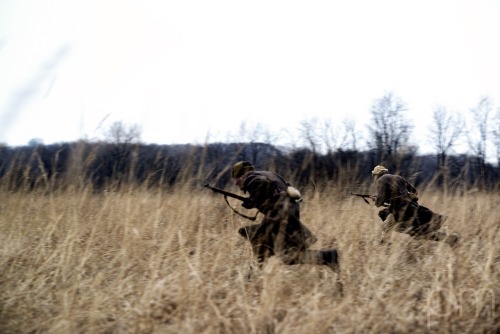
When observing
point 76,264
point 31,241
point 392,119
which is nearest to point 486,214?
point 76,264

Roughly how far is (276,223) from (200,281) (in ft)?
2.79

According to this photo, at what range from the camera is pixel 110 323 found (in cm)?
233

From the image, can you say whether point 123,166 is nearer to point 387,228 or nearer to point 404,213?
point 387,228

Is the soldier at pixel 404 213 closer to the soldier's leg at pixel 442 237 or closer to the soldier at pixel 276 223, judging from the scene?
the soldier's leg at pixel 442 237

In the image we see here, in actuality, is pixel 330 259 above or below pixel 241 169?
below

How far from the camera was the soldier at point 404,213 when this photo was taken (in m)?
4.35

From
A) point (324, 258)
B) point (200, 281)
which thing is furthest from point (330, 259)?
point (200, 281)

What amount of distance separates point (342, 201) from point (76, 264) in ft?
12.5

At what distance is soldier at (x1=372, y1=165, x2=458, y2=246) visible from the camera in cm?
435

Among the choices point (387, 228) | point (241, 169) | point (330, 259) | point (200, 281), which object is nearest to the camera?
point (200, 281)

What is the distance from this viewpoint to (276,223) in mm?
3025

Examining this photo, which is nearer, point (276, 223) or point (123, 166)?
point (276, 223)

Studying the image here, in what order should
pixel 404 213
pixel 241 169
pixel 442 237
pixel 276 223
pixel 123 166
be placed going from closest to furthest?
pixel 276 223, pixel 241 169, pixel 442 237, pixel 404 213, pixel 123 166

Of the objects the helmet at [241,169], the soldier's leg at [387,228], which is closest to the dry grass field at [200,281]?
the soldier's leg at [387,228]
